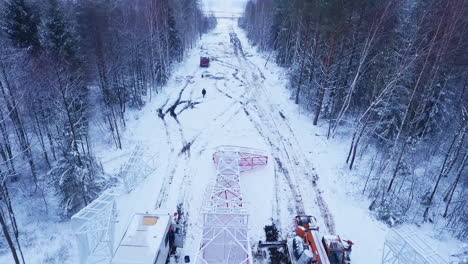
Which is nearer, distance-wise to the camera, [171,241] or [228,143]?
[171,241]

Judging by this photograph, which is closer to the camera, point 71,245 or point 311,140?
point 71,245

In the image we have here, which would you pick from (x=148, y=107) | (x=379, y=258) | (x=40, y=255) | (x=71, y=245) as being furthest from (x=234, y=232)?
(x=148, y=107)

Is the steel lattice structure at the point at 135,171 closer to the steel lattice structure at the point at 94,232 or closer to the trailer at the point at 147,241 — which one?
the steel lattice structure at the point at 94,232

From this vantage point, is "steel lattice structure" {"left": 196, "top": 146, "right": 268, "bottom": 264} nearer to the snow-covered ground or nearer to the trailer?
the snow-covered ground

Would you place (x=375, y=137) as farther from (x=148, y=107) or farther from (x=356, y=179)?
(x=148, y=107)

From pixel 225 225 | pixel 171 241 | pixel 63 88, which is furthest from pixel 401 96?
pixel 63 88

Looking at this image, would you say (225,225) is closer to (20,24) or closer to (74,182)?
(74,182)
